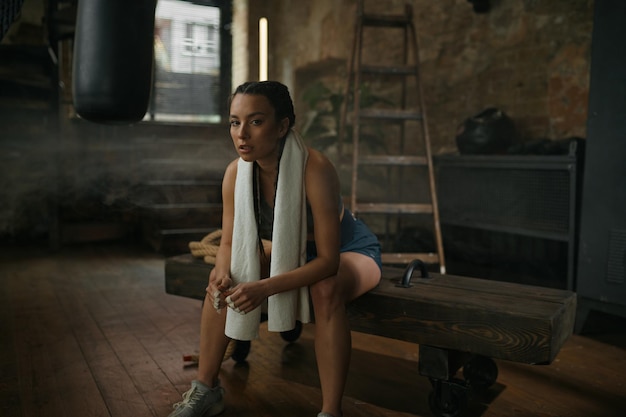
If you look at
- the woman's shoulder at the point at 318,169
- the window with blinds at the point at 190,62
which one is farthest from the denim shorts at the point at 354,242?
the window with blinds at the point at 190,62

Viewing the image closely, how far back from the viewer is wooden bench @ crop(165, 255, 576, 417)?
148 cm

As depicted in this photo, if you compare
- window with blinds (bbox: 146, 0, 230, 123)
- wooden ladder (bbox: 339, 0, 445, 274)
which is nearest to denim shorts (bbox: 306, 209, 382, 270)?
wooden ladder (bbox: 339, 0, 445, 274)

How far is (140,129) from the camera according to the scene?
593cm

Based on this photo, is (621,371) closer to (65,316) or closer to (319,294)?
(319,294)

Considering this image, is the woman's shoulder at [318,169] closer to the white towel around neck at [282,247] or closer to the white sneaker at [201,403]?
the white towel around neck at [282,247]

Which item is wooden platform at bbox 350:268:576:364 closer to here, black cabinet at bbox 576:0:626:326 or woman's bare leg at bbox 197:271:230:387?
woman's bare leg at bbox 197:271:230:387

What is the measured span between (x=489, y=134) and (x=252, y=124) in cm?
234

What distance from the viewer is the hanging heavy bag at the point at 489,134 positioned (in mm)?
3500

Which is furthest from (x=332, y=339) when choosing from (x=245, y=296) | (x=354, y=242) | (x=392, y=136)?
(x=392, y=136)

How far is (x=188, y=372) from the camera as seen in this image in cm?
203

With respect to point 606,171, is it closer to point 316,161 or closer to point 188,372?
point 316,161

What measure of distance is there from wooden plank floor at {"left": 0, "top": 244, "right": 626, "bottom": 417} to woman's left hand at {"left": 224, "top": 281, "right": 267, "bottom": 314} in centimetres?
44

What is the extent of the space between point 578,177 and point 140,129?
4.39 meters

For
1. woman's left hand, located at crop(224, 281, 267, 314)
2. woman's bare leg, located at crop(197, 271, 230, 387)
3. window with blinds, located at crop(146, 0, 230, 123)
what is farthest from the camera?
window with blinds, located at crop(146, 0, 230, 123)
